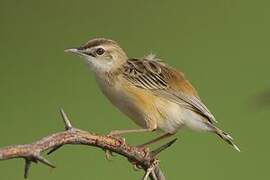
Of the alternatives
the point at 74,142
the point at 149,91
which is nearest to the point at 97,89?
the point at 149,91

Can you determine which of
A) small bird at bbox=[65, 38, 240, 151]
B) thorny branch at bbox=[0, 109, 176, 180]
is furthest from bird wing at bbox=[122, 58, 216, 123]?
thorny branch at bbox=[0, 109, 176, 180]

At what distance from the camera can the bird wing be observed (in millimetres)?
2084

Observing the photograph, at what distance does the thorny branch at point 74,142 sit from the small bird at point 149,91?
2.61 feet

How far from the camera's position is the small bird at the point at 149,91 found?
2104mm

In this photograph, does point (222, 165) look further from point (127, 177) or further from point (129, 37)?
point (129, 37)

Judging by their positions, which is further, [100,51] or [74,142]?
[100,51]

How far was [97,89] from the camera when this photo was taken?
10.2ft

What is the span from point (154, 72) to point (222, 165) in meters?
0.69

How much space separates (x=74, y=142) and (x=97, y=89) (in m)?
2.06

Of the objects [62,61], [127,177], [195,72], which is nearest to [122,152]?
[127,177]

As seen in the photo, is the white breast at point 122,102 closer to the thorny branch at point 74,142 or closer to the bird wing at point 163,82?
the bird wing at point 163,82

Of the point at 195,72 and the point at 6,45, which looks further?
the point at 6,45

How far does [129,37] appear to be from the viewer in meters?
3.35

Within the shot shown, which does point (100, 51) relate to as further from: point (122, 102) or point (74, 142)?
point (74, 142)
